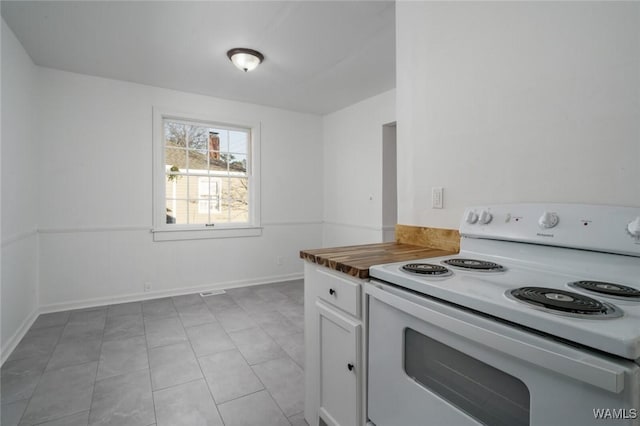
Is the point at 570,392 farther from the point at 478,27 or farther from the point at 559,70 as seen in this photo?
the point at 478,27

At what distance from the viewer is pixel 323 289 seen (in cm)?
143

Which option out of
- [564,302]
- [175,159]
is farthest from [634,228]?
[175,159]

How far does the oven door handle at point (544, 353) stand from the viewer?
21.6 inches

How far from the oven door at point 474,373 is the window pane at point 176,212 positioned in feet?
11.3

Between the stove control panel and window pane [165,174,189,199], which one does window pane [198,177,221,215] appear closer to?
window pane [165,174,189,199]

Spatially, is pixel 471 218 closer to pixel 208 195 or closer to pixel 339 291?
pixel 339 291

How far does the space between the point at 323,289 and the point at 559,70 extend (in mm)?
1297

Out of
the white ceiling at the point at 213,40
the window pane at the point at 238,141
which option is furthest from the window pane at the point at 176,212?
the white ceiling at the point at 213,40

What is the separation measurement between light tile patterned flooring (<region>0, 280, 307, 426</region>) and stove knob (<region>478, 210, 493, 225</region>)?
4.55ft

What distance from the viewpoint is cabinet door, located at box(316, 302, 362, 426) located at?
4.02 ft

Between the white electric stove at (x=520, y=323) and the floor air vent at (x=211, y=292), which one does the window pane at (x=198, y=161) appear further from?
the white electric stove at (x=520, y=323)

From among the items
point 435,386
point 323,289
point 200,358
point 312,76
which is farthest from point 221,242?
Result: point 435,386

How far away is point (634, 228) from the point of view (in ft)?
2.97

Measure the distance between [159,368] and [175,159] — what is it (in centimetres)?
262
